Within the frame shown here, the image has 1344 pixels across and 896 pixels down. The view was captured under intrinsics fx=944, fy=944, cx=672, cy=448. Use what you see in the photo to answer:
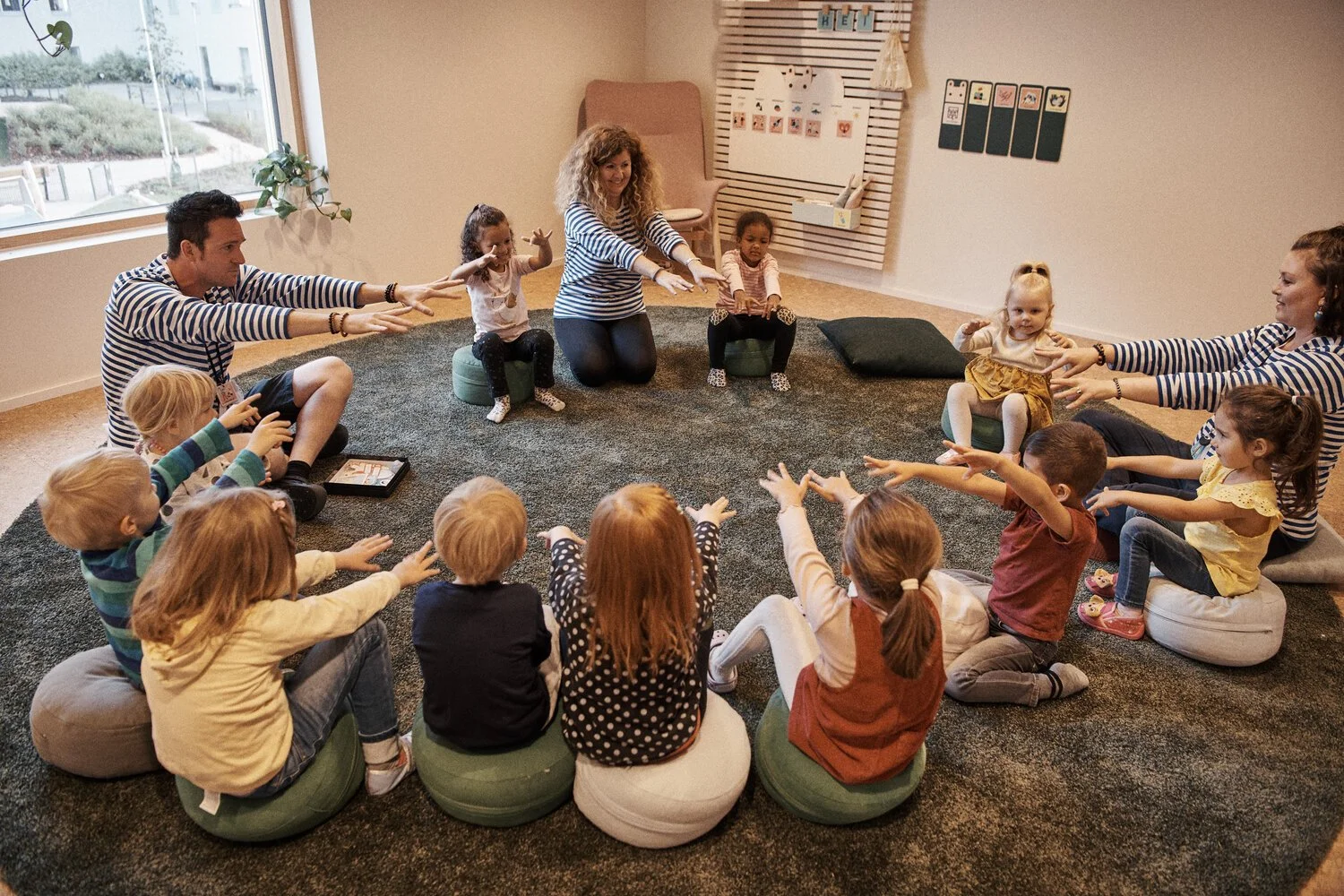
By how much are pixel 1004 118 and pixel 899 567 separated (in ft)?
13.7

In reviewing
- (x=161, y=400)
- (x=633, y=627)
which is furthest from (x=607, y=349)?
(x=633, y=627)

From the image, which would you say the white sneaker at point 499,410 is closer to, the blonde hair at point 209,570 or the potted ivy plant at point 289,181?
the potted ivy plant at point 289,181

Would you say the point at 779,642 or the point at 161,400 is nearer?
the point at 779,642

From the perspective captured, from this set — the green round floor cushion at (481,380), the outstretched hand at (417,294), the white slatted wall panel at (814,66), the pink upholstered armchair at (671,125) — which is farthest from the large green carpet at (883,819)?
the pink upholstered armchair at (671,125)

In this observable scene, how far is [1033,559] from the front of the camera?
7.77 feet

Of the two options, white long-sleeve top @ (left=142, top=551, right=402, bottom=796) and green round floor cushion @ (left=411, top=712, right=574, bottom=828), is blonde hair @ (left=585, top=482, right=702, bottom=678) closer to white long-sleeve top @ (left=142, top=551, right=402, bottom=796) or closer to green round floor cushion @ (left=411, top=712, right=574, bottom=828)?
green round floor cushion @ (left=411, top=712, right=574, bottom=828)

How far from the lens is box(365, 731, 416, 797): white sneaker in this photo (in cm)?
209

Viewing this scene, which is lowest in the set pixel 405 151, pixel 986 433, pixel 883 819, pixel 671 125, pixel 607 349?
pixel 883 819

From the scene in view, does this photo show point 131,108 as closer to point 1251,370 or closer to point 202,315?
point 202,315

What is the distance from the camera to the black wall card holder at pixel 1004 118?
5020 mm

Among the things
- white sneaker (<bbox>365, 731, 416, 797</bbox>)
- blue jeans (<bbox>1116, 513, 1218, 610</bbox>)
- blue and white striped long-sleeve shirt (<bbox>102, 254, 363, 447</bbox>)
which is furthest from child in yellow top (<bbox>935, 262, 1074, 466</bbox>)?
blue and white striped long-sleeve shirt (<bbox>102, 254, 363, 447</bbox>)

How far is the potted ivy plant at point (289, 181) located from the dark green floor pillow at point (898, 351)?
2662 millimetres

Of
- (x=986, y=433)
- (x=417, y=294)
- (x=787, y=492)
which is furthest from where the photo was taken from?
(x=986, y=433)

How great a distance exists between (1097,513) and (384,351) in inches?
131
